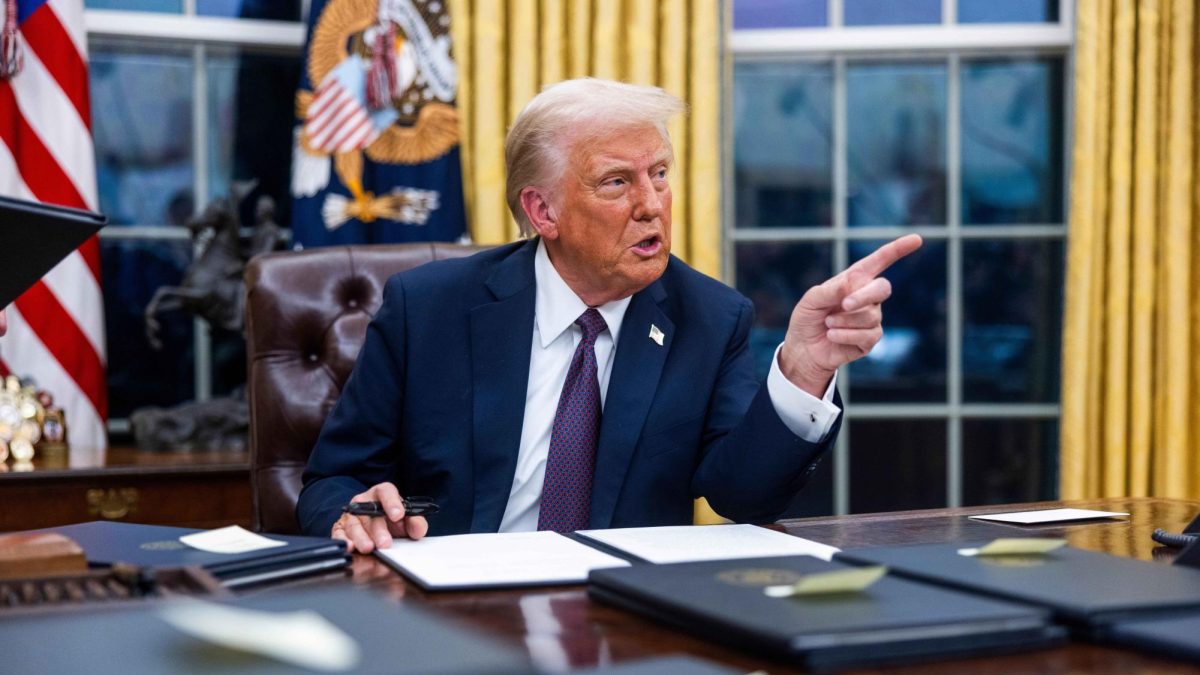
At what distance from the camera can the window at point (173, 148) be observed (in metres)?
3.23

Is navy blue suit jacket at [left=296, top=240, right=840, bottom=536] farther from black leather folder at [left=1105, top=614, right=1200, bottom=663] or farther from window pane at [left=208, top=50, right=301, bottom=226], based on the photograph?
window pane at [left=208, top=50, right=301, bottom=226]

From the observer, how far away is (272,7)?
3.35 metres

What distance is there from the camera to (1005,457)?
3.64 m

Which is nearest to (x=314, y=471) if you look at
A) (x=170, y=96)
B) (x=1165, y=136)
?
(x=170, y=96)

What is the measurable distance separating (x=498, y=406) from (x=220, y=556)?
699mm

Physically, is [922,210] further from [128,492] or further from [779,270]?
[128,492]

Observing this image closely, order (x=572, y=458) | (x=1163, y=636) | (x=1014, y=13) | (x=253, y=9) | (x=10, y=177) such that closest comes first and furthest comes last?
(x=1163, y=636), (x=572, y=458), (x=10, y=177), (x=253, y=9), (x=1014, y=13)

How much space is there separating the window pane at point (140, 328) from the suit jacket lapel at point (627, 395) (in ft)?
6.03

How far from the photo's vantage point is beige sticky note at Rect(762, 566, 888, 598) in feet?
2.84

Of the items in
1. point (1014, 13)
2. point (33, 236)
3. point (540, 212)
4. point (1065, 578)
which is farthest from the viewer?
point (1014, 13)

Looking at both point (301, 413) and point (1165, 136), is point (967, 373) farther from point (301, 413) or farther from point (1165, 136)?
point (301, 413)

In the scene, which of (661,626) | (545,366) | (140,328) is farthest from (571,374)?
(140,328)

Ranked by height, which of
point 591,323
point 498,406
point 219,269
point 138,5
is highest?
point 138,5

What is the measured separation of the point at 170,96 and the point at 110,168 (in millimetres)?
249
